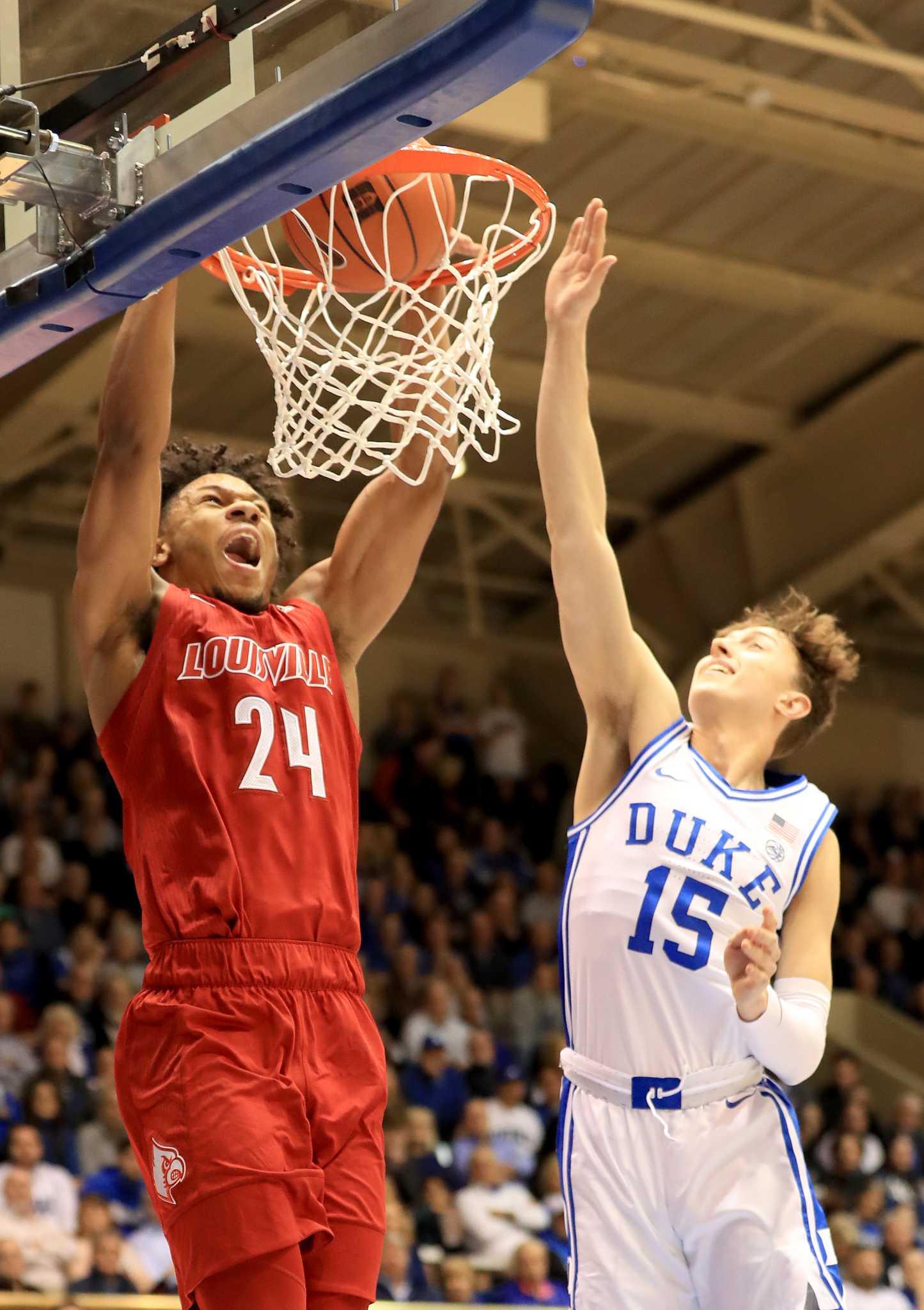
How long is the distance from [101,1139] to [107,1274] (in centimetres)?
121

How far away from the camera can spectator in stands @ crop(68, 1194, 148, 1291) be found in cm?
814

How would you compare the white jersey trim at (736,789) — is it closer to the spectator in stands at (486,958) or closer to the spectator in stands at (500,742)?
the spectator in stands at (486,958)

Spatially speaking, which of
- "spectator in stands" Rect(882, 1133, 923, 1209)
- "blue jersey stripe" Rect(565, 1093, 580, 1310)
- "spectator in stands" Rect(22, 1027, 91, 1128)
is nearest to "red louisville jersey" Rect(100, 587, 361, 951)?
"blue jersey stripe" Rect(565, 1093, 580, 1310)

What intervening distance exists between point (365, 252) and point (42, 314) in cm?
93

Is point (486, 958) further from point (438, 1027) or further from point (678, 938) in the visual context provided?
point (678, 938)

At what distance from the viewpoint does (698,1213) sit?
142 inches

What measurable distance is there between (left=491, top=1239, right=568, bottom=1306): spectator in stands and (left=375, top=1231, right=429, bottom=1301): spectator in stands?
→ 1.55 ft

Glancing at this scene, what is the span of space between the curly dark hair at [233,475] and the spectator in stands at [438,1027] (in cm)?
776

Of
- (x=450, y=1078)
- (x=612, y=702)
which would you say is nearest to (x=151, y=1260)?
(x=450, y=1078)

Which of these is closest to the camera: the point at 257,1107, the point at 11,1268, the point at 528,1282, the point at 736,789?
the point at 257,1107

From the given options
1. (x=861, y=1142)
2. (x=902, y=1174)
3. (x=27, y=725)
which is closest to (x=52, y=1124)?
(x=27, y=725)

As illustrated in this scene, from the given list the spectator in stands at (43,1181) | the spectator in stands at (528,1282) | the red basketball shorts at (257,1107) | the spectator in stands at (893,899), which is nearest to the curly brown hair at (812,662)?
the red basketball shorts at (257,1107)

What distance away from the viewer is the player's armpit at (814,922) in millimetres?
3922

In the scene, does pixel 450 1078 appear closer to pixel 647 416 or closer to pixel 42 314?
pixel 647 416
